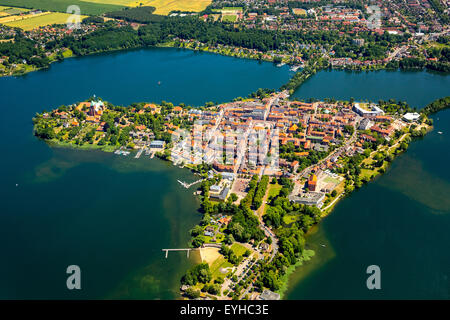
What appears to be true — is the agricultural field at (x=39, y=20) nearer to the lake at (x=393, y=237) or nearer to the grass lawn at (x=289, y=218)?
the grass lawn at (x=289, y=218)

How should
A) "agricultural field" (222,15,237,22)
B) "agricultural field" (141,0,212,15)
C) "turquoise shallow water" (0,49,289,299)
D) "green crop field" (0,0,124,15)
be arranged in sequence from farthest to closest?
"green crop field" (0,0,124,15)
"agricultural field" (141,0,212,15)
"agricultural field" (222,15,237,22)
"turquoise shallow water" (0,49,289,299)

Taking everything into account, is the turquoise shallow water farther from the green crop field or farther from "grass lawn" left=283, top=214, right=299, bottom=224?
the green crop field

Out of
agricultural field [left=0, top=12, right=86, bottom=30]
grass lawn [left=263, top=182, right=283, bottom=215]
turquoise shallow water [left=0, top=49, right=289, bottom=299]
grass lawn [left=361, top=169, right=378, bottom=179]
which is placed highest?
agricultural field [left=0, top=12, right=86, bottom=30]

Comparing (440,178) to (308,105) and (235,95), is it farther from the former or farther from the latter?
(235,95)

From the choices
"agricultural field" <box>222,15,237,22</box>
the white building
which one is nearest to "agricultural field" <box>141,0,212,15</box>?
"agricultural field" <box>222,15,237,22</box>

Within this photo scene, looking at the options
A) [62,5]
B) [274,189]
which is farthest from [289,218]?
[62,5]

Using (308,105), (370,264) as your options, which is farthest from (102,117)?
(370,264)

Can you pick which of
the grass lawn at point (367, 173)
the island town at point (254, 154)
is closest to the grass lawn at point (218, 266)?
the island town at point (254, 154)
